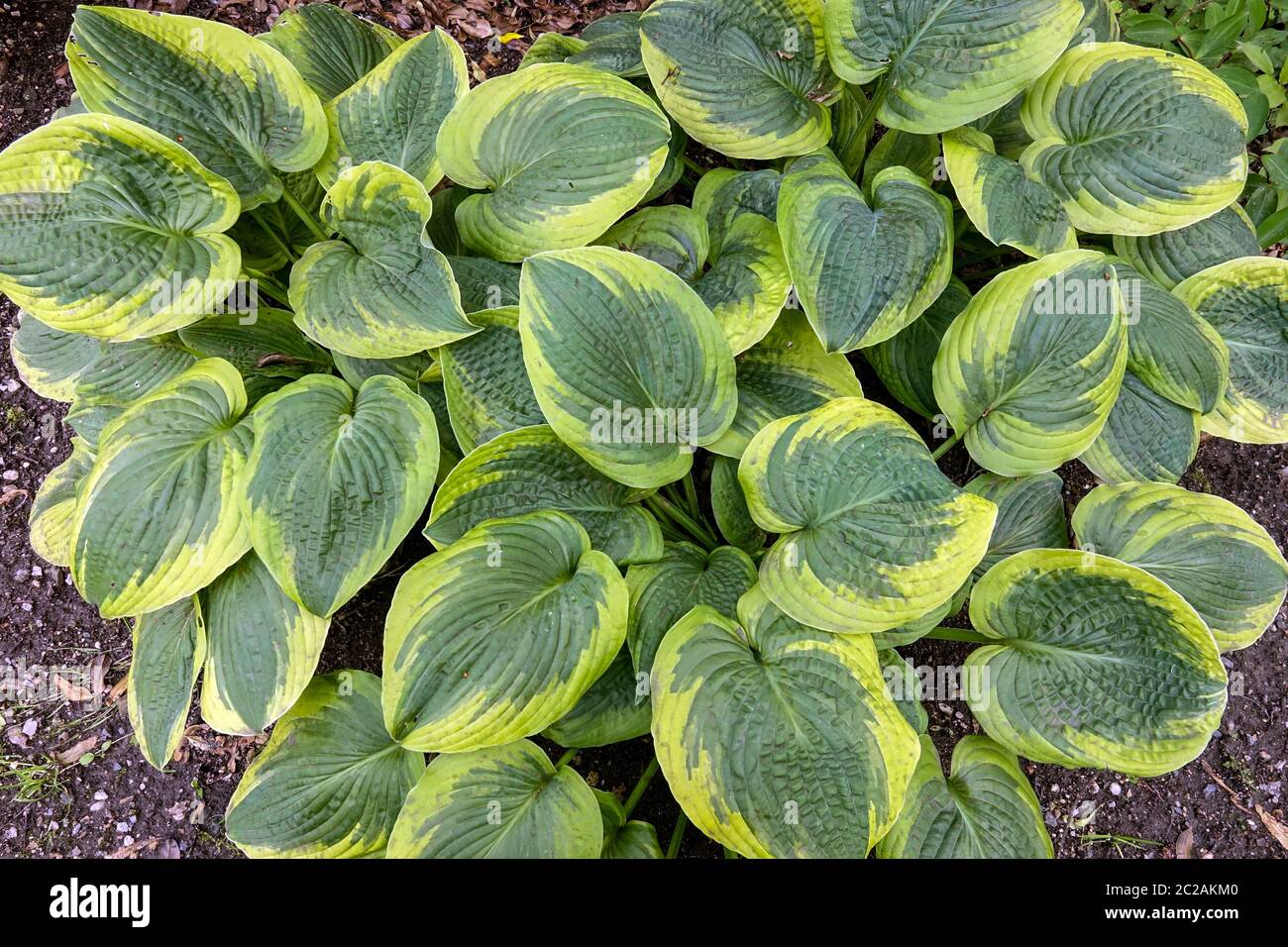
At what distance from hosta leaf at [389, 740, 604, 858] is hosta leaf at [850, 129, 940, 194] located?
148 centimetres

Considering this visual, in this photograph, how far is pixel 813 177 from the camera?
1694mm

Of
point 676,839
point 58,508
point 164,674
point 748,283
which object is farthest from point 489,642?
point 58,508

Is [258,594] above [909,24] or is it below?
below

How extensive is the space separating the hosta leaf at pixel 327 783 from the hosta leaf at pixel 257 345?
664 millimetres

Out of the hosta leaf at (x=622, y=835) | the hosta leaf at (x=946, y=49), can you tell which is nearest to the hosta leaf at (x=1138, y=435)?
the hosta leaf at (x=946, y=49)

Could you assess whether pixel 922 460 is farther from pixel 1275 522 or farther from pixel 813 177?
pixel 1275 522

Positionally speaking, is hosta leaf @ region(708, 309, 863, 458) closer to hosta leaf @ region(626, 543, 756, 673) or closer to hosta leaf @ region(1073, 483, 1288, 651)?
hosta leaf @ region(626, 543, 756, 673)

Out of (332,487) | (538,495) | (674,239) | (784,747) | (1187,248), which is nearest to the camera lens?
(784,747)

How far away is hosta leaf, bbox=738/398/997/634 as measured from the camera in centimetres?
141

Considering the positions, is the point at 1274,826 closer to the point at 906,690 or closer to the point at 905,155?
the point at 906,690

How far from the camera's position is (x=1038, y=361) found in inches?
61.8

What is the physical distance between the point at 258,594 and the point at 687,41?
1.37 m

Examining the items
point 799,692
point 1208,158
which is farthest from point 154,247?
point 1208,158

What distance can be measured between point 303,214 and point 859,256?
1.18 meters
